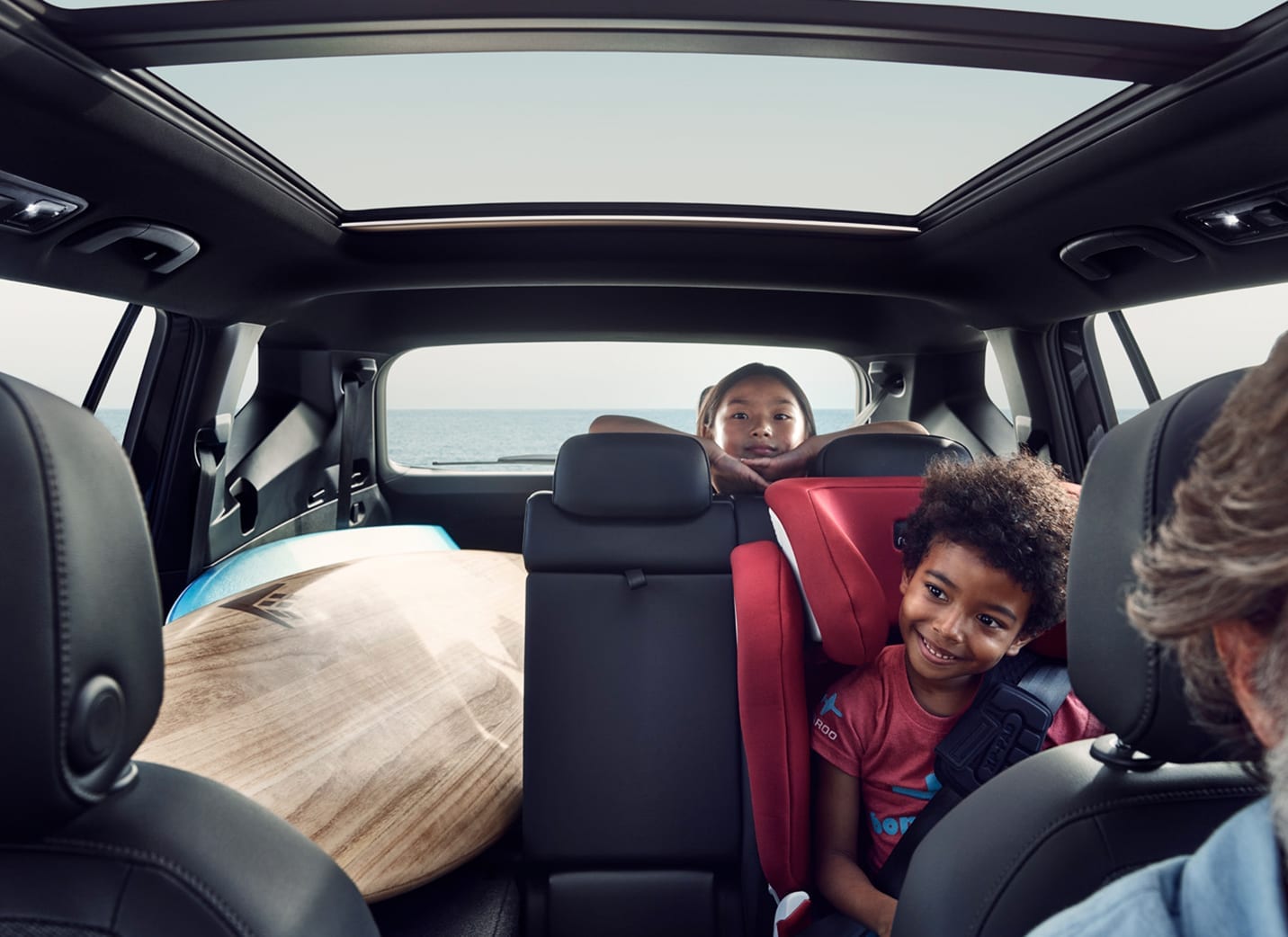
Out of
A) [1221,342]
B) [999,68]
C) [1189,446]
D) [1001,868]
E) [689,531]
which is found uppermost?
[999,68]

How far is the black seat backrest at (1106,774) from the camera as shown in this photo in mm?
776

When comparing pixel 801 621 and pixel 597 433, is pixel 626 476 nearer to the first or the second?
pixel 597 433

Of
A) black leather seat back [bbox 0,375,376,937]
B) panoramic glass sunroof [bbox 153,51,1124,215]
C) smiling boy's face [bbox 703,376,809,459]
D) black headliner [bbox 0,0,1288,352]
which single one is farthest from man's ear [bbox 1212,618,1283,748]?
smiling boy's face [bbox 703,376,809,459]

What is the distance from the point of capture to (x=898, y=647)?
1647 mm

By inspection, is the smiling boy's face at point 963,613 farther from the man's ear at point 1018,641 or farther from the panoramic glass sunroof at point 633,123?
the panoramic glass sunroof at point 633,123

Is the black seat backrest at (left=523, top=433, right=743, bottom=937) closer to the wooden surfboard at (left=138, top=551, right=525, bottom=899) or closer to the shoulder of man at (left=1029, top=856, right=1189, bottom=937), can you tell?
the wooden surfboard at (left=138, top=551, right=525, bottom=899)

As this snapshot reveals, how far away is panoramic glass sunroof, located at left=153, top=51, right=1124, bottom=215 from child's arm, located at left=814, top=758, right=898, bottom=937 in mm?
1447

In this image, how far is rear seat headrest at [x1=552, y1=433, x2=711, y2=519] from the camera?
6.51 feet

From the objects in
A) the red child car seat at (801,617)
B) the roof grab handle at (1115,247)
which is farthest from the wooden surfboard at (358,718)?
the roof grab handle at (1115,247)

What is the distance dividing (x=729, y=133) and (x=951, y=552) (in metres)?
1.35

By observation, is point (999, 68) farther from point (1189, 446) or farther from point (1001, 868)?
point (1001, 868)

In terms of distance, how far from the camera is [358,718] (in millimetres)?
2086

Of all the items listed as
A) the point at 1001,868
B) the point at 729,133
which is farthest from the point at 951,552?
the point at 729,133

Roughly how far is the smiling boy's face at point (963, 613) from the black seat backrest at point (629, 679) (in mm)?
583
